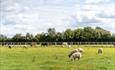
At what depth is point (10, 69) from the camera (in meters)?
22.1

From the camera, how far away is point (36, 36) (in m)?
148

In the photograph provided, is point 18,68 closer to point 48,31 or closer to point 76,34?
point 76,34

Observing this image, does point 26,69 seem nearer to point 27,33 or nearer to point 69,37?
point 69,37

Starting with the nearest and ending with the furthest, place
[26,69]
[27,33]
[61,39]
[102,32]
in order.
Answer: [26,69], [61,39], [102,32], [27,33]

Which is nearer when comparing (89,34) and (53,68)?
(53,68)

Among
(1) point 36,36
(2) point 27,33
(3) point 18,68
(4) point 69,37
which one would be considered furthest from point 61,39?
(3) point 18,68

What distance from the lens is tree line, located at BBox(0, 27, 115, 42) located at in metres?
133

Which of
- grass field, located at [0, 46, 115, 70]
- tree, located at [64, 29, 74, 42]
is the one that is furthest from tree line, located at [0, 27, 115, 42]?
grass field, located at [0, 46, 115, 70]

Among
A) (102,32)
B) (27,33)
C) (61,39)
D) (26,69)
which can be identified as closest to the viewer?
(26,69)

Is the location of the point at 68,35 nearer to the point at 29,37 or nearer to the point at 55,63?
the point at 29,37

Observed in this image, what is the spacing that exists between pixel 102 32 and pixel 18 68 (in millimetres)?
126684

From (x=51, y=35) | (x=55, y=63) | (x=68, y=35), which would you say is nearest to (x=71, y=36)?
(x=68, y=35)

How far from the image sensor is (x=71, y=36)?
139 metres

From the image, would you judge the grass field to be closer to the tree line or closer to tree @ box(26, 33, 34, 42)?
the tree line
